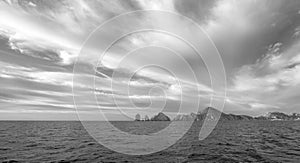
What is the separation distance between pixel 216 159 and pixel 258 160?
506cm

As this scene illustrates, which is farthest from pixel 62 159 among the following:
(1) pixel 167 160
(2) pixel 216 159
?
(2) pixel 216 159

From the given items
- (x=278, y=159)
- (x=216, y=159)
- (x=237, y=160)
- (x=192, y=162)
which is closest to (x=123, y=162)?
(x=192, y=162)

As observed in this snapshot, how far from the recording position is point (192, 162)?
21.5 meters

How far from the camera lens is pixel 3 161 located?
22141 millimetres

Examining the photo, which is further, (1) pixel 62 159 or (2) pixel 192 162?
(1) pixel 62 159

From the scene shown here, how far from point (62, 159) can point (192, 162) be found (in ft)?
56.6

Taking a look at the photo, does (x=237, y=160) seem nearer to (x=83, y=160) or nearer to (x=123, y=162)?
(x=123, y=162)

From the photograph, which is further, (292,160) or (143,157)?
(143,157)

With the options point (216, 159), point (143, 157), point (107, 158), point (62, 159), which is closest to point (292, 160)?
point (216, 159)

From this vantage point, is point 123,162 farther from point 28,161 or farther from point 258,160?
point 258,160

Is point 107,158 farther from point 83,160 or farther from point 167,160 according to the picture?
point 167,160

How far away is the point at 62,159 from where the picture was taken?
23.5 meters

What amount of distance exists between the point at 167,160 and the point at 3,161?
20.9m

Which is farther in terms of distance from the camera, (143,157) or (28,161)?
(143,157)
